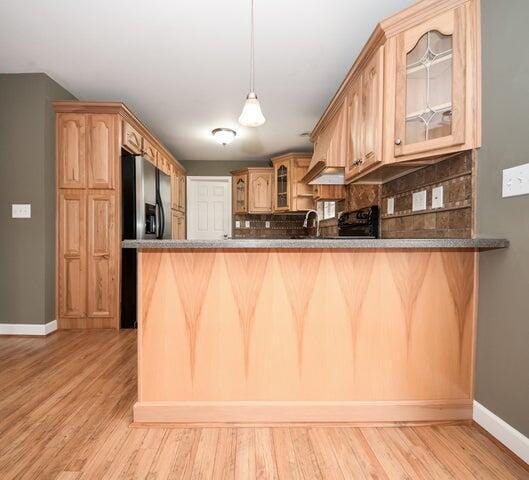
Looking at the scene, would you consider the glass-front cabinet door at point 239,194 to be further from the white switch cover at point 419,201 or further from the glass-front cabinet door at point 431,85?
the glass-front cabinet door at point 431,85

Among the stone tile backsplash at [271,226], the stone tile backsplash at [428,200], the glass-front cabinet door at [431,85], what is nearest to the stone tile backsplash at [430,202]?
the stone tile backsplash at [428,200]

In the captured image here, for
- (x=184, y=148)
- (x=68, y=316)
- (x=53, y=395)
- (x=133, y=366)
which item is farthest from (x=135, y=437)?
Answer: (x=184, y=148)

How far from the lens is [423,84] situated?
1.77 metres

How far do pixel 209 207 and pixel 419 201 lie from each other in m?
4.63

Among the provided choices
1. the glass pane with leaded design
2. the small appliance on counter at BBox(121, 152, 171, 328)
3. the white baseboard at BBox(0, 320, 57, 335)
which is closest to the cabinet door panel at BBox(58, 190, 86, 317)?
the white baseboard at BBox(0, 320, 57, 335)

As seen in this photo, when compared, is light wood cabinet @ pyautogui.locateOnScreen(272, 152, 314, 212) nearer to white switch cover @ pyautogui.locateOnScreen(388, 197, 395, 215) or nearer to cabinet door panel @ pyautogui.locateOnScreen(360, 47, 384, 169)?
white switch cover @ pyautogui.locateOnScreen(388, 197, 395, 215)

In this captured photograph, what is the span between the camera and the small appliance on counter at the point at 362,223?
281cm

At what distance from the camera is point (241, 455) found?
138 centimetres

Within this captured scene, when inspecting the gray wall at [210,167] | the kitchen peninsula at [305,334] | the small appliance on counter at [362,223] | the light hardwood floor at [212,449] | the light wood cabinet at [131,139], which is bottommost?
the light hardwood floor at [212,449]

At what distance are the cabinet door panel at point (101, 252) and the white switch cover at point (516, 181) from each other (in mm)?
3220

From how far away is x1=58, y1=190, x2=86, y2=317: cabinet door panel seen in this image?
327cm

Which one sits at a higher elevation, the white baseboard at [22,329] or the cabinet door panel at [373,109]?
the cabinet door panel at [373,109]

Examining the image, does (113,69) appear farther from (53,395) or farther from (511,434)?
(511,434)

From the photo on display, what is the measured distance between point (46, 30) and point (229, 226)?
4188mm
